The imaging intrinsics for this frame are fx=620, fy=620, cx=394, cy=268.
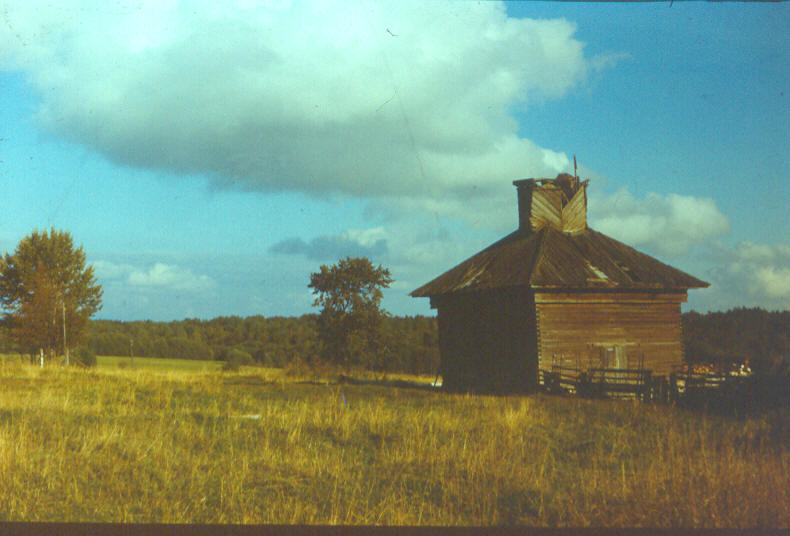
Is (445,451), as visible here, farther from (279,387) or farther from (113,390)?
(279,387)

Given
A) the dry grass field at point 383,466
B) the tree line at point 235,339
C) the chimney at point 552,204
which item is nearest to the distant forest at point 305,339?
the tree line at point 235,339

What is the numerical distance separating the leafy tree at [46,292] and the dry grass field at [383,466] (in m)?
26.8

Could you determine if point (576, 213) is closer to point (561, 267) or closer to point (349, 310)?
point (561, 267)

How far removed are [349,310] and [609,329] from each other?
20606mm

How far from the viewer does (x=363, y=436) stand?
11.5 meters

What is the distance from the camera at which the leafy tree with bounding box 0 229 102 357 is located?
38062 millimetres

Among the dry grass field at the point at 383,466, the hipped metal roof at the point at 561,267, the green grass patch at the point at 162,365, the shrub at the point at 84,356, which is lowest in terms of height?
the green grass patch at the point at 162,365

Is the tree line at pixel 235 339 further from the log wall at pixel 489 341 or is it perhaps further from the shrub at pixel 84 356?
the log wall at pixel 489 341

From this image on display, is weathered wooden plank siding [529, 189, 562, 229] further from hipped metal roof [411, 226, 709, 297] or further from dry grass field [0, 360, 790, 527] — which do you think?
dry grass field [0, 360, 790, 527]

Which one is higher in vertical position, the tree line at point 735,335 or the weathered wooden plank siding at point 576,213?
the weathered wooden plank siding at point 576,213

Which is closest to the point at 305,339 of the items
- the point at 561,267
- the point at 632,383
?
the point at 561,267

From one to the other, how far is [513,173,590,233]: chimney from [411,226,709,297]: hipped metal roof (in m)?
0.38

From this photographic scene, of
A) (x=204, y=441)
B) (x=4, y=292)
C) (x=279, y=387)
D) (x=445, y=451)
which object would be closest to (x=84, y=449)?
(x=204, y=441)

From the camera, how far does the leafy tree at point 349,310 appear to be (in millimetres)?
39844
